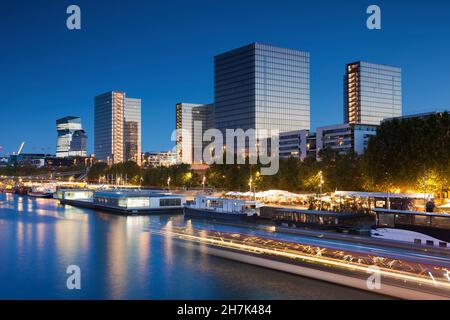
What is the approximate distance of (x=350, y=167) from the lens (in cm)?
7475

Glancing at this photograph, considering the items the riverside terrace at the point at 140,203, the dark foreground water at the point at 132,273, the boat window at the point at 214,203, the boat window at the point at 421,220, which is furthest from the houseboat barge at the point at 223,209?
the boat window at the point at 421,220

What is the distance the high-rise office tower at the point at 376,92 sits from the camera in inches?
7170

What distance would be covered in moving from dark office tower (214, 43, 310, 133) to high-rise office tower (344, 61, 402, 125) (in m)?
30.2

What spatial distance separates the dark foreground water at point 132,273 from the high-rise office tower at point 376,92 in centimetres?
14798

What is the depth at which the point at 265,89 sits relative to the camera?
156 metres

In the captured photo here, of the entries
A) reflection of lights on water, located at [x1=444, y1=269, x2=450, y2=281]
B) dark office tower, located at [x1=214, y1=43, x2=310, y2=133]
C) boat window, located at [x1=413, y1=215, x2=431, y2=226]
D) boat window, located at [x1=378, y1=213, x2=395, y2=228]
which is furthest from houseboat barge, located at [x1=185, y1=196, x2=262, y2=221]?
dark office tower, located at [x1=214, y1=43, x2=310, y2=133]

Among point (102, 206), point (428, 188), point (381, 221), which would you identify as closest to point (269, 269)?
point (381, 221)

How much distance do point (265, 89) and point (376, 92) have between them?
182 feet

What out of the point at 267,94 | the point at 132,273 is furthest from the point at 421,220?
the point at 267,94

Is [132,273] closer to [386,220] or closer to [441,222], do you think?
[386,220]

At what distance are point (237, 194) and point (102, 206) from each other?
88.8ft

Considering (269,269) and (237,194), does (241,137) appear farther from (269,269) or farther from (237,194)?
(269,269)

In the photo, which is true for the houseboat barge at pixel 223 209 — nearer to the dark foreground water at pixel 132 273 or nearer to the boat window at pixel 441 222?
the dark foreground water at pixel 132 273

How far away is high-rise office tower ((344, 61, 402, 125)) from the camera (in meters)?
182
